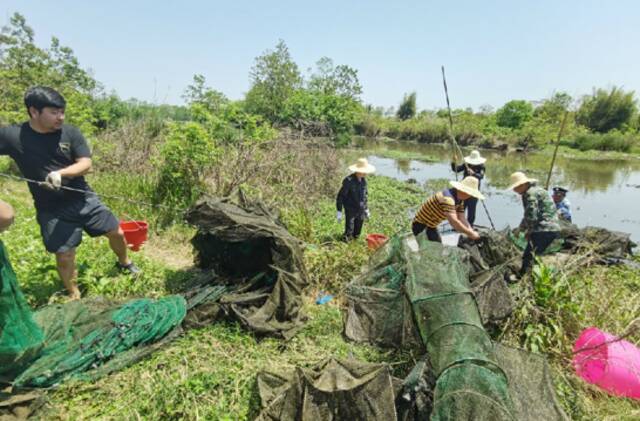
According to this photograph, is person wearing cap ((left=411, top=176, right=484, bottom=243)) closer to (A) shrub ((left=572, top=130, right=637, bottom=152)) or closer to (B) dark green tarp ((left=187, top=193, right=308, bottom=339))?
(B) dark green tarp ((left=187, top=193, right=308, bottom=339))

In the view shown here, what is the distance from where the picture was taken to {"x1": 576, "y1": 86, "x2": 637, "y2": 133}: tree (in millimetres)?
37219

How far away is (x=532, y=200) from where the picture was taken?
15.6 ft

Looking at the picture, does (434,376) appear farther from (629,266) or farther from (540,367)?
(629,266)

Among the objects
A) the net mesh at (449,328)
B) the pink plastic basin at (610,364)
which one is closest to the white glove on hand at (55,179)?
the net mesh at (449,328)

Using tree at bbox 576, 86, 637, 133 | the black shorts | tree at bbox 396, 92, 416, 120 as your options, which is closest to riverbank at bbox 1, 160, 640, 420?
the black shorts

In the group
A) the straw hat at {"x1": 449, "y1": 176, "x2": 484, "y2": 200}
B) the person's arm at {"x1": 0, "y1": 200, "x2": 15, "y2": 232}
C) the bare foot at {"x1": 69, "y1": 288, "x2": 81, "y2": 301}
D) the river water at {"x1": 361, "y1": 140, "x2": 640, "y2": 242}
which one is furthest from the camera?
the river water at {"x1": 361, "y1": 140, "x2": 640, "y2": 242}

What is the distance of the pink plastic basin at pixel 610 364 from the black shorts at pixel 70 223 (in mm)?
4420

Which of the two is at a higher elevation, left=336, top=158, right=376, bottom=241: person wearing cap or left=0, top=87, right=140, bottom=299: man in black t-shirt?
left=0, top=87, right=140, bottom=299: man in black t-shirt

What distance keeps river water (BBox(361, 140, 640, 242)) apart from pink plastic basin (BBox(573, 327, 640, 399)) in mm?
6505

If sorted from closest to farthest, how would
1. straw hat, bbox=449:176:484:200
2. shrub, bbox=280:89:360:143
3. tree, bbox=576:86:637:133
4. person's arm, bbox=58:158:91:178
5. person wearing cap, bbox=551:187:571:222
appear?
person's arm, bbox=58:158:91:178
straw hat, bbox=449:176:484:200
person wearing cap, bbox=551:187:571:222
shrub, bbox=280:89:360:143
tree, bbox=576:86:637:133

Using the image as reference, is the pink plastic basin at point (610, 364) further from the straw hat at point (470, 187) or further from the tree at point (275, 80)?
the tree at point (275, 80)

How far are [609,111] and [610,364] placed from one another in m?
46.8

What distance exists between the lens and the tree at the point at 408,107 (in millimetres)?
56875

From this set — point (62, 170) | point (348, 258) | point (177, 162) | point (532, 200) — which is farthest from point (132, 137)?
point (532, 200)
